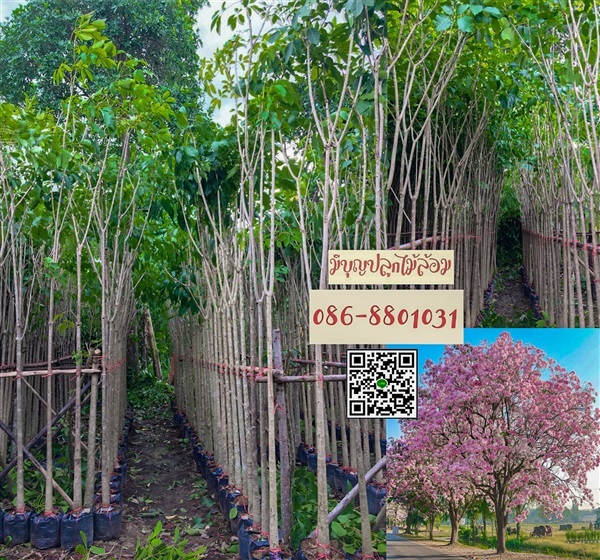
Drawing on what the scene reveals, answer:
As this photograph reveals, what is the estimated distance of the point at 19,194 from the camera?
279 cm

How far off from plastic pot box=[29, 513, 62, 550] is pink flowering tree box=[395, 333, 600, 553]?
1855mm

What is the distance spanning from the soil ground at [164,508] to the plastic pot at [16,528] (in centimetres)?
5

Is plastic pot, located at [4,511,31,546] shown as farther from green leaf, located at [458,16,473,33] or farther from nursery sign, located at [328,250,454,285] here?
green leaf, located at [458,16,473,33]

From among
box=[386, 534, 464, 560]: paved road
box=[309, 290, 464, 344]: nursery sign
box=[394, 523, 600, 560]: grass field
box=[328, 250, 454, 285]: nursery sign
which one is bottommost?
box=[386, 534, 464, 560]: paved road

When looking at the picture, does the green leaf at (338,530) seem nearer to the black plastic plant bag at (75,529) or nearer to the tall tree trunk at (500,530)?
the tall tree trunk at (500,530)

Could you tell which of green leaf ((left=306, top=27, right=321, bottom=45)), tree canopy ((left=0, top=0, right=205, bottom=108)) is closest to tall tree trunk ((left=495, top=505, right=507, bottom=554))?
green leaf ((left=306, top=27, right=321, bottom=45))

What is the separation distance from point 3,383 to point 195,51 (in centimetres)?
218

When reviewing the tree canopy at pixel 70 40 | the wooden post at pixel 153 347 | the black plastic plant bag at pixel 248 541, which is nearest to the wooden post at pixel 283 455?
the black plastic plant bag at pixel 248 541

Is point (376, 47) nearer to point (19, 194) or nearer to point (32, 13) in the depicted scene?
point (32, 13)

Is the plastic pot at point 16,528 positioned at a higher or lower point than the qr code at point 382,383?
lower

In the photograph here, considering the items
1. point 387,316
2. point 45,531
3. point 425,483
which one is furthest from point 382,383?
point 45,531

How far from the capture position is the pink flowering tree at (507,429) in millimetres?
1611

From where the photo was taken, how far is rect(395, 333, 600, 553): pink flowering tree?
63.4 inches

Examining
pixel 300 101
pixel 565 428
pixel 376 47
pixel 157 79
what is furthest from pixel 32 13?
pixel 565 428
